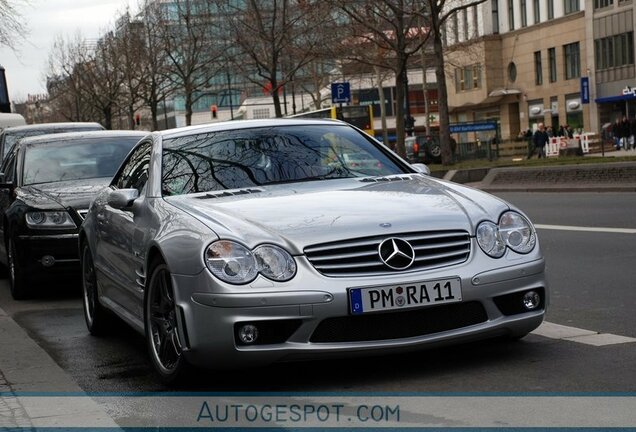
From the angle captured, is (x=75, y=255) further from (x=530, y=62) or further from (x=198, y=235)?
(x=530, y=62)

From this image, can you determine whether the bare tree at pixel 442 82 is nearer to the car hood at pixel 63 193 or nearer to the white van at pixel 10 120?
the white van at pixel 10 120

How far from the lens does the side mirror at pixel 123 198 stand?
7039mm

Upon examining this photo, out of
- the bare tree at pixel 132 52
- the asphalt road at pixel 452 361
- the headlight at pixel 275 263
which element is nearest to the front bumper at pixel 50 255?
the asphalt road at pixel 452 361

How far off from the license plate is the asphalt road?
0.39m

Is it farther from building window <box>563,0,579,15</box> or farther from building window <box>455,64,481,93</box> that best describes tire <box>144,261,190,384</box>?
building window <box>455,64,481,93</box>

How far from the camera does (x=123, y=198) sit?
7039 mm

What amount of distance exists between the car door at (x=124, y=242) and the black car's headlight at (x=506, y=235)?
1.99 m

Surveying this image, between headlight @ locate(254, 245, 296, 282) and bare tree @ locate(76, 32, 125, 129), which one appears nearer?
headlight @ locate(254, 245, 296, 282)

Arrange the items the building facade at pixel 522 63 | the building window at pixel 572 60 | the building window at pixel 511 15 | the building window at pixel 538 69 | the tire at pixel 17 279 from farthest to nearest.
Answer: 1. the building window at pixel 511 15
2. the building window at pixel 538 69
3. the building window at pixel 572 60
4. the building facade at pixel 522 63
5. the tire at pixel 17 279

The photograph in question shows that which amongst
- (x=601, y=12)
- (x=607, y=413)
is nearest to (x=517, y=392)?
(x=607, y=413)

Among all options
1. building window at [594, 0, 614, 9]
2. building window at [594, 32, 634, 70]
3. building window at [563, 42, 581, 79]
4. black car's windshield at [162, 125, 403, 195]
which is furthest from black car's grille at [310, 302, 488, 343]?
building window at [563, 42, 581, 79]

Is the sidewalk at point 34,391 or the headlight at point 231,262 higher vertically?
the headlight at point 231,262

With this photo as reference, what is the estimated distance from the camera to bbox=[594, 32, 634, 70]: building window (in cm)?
6646

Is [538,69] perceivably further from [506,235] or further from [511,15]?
[506,235]
